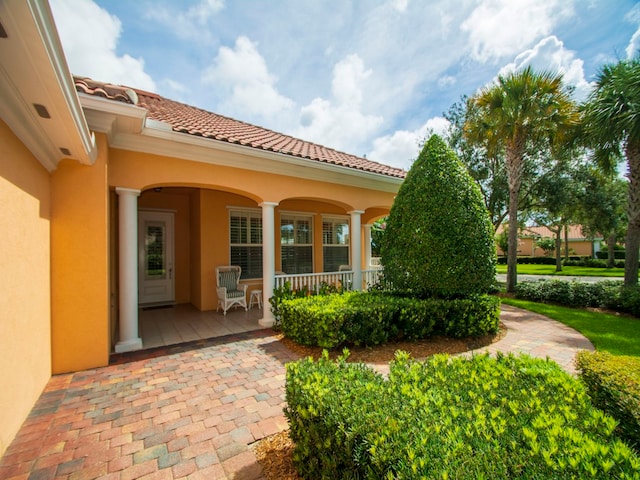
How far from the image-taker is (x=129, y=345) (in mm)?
4945

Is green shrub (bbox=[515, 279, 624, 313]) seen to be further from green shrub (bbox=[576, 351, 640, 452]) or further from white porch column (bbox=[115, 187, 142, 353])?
white porch column (bbox=[115, 187, 142, 353])

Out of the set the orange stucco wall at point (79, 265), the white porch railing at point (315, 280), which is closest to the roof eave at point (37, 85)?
the orange stucco wall at point (79, 265)

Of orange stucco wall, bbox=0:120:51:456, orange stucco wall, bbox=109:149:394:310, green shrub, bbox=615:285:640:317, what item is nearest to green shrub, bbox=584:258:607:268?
green shrub, bbox=615:285:640:317

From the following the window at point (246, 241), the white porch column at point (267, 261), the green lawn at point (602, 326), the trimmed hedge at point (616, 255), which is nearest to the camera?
the green lawn at point (602, 326)

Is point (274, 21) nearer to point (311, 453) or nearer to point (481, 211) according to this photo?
point (481, 211)

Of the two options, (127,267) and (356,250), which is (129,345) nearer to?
(127,267)

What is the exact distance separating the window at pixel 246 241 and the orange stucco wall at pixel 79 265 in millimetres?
4364

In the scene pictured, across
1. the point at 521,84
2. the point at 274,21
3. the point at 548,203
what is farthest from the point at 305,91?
the point at 548,203

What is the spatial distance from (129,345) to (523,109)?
12.7 m

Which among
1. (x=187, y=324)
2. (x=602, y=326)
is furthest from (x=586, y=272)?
A: (x=187, y=324)

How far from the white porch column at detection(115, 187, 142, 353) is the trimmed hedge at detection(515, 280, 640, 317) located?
12234 millimetres

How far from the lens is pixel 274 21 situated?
612 centimetres

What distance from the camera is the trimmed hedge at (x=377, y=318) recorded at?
4754 mm

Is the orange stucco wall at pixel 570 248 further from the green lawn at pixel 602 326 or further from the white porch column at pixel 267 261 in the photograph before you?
the white porch column at pixel 267 261
